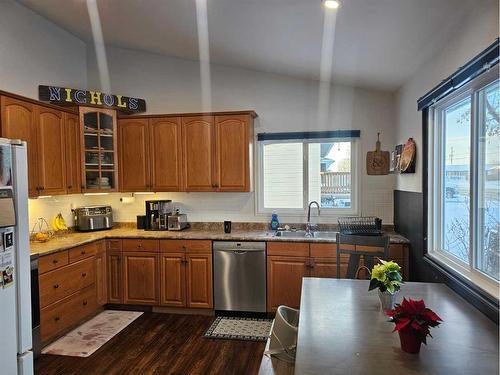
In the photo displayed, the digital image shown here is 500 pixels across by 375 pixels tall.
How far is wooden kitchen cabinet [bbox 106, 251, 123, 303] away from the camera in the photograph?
376 centimetres

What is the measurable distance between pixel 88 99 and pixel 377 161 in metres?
3.35

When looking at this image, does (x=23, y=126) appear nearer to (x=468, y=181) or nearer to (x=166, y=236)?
(x=166, y=236)

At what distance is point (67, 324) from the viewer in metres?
3.18

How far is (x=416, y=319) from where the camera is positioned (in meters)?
1.32

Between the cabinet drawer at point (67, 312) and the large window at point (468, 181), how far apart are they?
324cm

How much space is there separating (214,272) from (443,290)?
220cm

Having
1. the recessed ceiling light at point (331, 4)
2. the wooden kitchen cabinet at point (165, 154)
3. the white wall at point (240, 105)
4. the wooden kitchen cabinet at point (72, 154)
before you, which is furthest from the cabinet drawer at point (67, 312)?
the recessed ceiling light at point (331, 4)

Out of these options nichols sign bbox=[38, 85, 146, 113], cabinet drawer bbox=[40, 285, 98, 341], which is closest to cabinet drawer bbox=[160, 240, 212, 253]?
cabinet drawer bbox=[40, 285, 98, 341]

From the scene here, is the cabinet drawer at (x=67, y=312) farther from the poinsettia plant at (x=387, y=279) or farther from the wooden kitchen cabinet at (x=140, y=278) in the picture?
the poinsettia plant at (x=387, y=279)

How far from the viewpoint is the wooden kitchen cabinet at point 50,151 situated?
325 cm

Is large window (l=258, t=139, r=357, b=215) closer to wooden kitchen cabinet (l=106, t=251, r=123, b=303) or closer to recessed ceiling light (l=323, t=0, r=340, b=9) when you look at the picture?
wooden kitchen cabinet (l=106, t=251, r=123, b=303)

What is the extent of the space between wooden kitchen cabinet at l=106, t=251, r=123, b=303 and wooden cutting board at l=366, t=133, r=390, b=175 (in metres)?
3.00

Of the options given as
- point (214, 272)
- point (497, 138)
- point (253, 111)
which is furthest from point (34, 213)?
point (497, 138)

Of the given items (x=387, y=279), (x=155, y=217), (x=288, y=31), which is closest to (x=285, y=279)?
(x=155, y=217)
